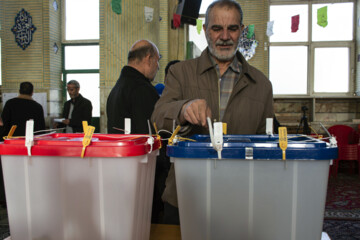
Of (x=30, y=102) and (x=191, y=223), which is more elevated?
(x=30, y=102)

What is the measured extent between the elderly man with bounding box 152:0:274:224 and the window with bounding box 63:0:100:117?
534 centimetres

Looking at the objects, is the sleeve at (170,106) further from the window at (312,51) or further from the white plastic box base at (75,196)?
the window at (312,51)

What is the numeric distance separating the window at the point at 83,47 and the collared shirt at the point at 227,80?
5.34 metres

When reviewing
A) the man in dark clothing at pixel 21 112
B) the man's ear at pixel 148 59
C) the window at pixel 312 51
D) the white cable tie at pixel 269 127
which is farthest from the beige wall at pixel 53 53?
the white cable tie at pixel 269 127

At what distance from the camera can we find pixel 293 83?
663cm

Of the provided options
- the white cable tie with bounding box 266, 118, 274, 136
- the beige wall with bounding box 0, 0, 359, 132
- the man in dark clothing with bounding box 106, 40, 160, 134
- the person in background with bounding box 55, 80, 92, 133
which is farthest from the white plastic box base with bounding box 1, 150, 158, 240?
the beige wall with bounding box 0, 0, 359, 132

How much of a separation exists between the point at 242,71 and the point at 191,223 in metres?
A: 0.87

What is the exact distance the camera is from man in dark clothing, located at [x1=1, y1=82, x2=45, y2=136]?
125 inches

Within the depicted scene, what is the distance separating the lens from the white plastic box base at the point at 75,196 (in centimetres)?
71

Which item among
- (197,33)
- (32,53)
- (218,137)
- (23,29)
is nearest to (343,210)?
(218,137)

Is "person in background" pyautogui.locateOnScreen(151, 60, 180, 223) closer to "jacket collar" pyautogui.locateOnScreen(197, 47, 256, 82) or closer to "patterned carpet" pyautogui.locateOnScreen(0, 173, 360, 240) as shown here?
"jacket collar" pyautogui.locateOnScreen(197, 47, 256, 82)

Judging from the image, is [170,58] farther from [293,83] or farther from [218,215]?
[218,215]

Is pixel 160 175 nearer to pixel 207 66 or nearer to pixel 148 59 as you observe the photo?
pixel 207 66

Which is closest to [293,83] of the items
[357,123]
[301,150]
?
[357,123]
